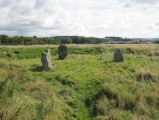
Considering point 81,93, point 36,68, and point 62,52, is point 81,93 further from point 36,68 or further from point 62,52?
point 62,52

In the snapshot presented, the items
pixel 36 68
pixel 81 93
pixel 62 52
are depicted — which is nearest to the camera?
pixel 81 93

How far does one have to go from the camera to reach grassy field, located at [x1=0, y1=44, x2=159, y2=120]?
1192cm

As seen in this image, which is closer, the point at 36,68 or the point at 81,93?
the point at 81,93

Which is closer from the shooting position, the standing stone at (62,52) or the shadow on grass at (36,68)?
the shadow on grass at (36,68)

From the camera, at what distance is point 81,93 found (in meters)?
17.9

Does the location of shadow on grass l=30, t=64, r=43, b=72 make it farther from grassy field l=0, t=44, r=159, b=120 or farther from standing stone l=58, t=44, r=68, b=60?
standing stone l=58, t=44, r=68, b=60

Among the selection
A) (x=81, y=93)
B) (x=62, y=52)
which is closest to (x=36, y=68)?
(x=62, y=52)

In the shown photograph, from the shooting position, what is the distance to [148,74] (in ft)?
67.8

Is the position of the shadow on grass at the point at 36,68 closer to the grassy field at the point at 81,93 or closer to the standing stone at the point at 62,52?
the grassy field at the point at 81,93

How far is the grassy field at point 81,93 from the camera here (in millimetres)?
11917

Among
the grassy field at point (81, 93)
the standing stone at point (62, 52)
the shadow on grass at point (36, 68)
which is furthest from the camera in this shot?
the standing stone at point (62, 52)

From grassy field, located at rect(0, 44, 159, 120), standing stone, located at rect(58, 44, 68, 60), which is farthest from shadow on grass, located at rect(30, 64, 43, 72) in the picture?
standing stone, located at rect(58, 44, 68, 60)

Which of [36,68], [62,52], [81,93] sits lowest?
[81,93]

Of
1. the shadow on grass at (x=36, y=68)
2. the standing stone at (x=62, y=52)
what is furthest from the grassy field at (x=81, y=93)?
the standing stone at (x=62, y=52)
